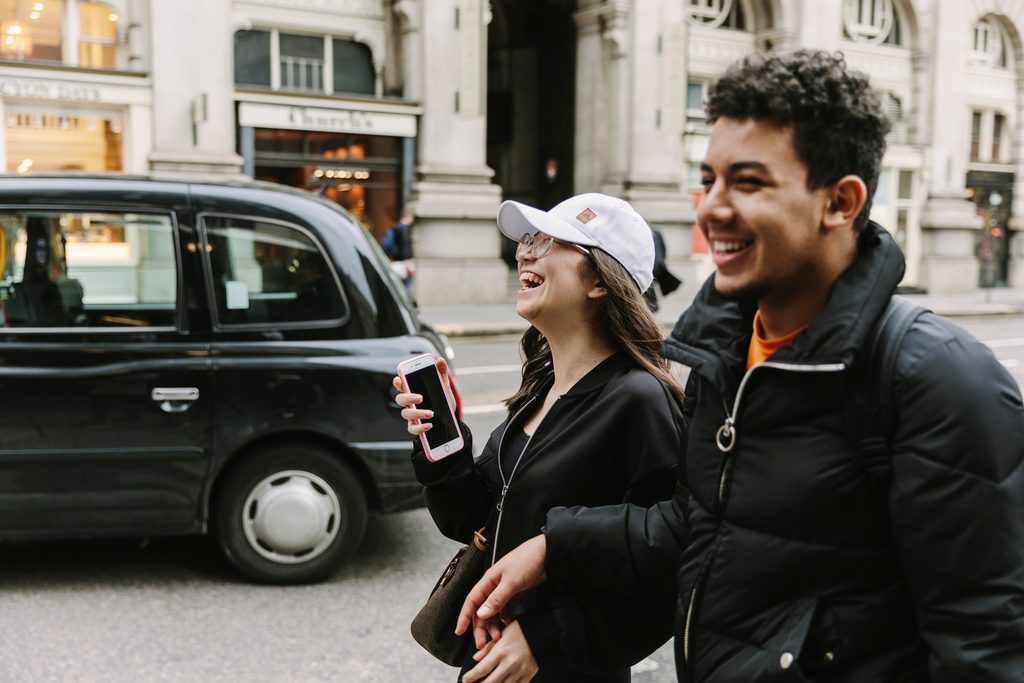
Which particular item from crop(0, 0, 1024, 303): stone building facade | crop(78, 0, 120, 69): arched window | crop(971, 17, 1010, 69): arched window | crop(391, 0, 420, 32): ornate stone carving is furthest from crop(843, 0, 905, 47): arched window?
crop(78, 0, 120, 69): arched window

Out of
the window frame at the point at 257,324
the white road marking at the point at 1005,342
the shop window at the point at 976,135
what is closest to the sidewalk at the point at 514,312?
the white road marking at the point at 1005,342

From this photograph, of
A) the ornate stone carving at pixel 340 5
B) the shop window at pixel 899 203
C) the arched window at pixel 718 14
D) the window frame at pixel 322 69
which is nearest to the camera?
the window frame at pixel 322 69

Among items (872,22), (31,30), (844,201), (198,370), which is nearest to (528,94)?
(872,22)

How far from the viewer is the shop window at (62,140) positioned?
16359 millimetres

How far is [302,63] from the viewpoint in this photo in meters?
19.2

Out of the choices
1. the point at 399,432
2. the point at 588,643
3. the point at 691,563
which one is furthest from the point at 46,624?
the point at 691,563

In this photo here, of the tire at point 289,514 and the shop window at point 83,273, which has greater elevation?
the shop window at point 83,273

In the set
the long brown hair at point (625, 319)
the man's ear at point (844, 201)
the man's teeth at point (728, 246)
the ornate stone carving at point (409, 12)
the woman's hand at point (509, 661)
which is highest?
the ornate stone carving at point (409, 12)

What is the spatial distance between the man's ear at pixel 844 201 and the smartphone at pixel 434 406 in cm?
107

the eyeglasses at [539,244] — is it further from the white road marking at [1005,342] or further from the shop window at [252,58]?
the shop window at [252,58]

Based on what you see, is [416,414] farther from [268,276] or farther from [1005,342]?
[1005,342]

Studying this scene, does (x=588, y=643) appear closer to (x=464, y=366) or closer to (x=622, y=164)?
(x=464, y=366)

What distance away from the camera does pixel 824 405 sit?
58.8 inches

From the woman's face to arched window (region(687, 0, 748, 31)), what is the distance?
22.5m
